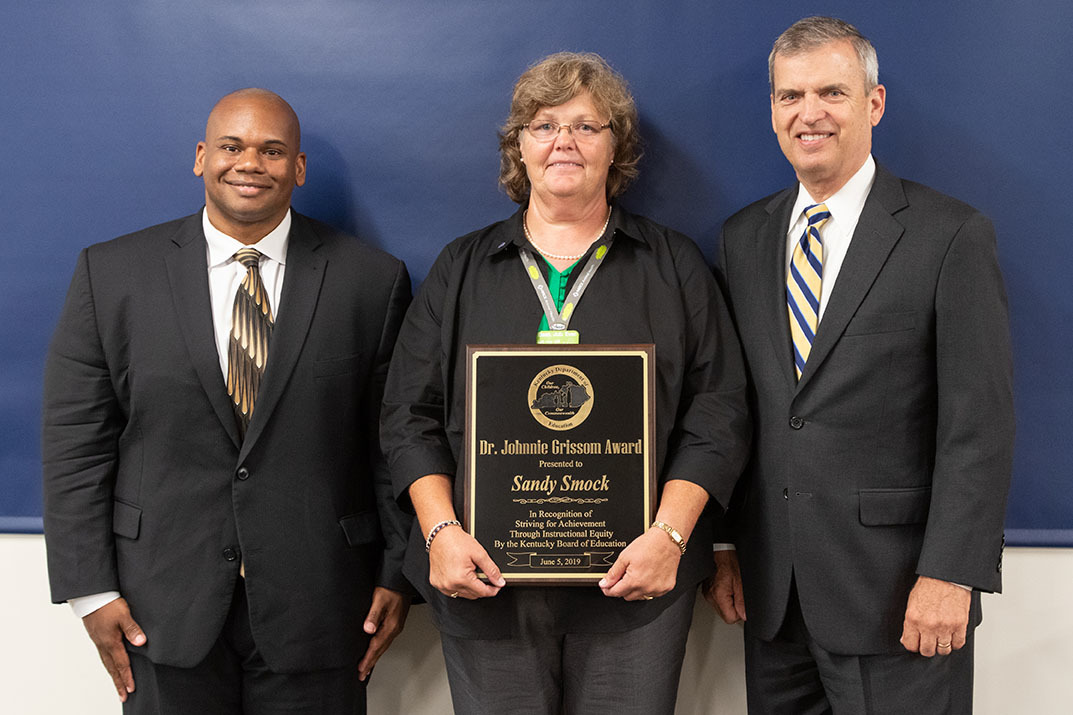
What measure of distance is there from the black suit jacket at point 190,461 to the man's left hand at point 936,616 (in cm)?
126

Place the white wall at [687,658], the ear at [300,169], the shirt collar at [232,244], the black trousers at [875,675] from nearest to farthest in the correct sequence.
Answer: the black trousers at [875,675] → the shirt collar at [232,244] → the ear at [300,169] → the white wall at [687,658]

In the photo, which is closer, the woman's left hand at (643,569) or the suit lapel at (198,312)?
the woman's left hand at (643,569)

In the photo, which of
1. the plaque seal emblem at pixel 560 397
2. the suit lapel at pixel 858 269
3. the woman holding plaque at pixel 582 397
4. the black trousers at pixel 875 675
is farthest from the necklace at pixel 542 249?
the black trousers at pixel 875 675

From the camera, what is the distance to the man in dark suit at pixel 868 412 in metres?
1.86

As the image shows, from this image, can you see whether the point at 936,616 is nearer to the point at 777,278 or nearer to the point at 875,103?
the point at 777,278

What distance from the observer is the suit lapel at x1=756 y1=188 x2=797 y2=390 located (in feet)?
6.57

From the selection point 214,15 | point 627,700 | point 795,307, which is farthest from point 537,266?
point 214,15

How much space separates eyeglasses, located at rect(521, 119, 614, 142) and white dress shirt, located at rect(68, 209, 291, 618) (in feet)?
2.19

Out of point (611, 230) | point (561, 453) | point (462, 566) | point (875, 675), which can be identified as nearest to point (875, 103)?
point (611, 230)

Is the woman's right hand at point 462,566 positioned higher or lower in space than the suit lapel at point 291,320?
lower

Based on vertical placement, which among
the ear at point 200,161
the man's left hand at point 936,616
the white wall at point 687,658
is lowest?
the white wall at point 687,658

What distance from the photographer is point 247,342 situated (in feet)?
6.90

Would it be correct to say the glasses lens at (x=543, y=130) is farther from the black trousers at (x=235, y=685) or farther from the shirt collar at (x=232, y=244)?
the black trousers at (x=235, y=685)

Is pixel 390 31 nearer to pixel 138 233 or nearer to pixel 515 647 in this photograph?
pixel 138 233
